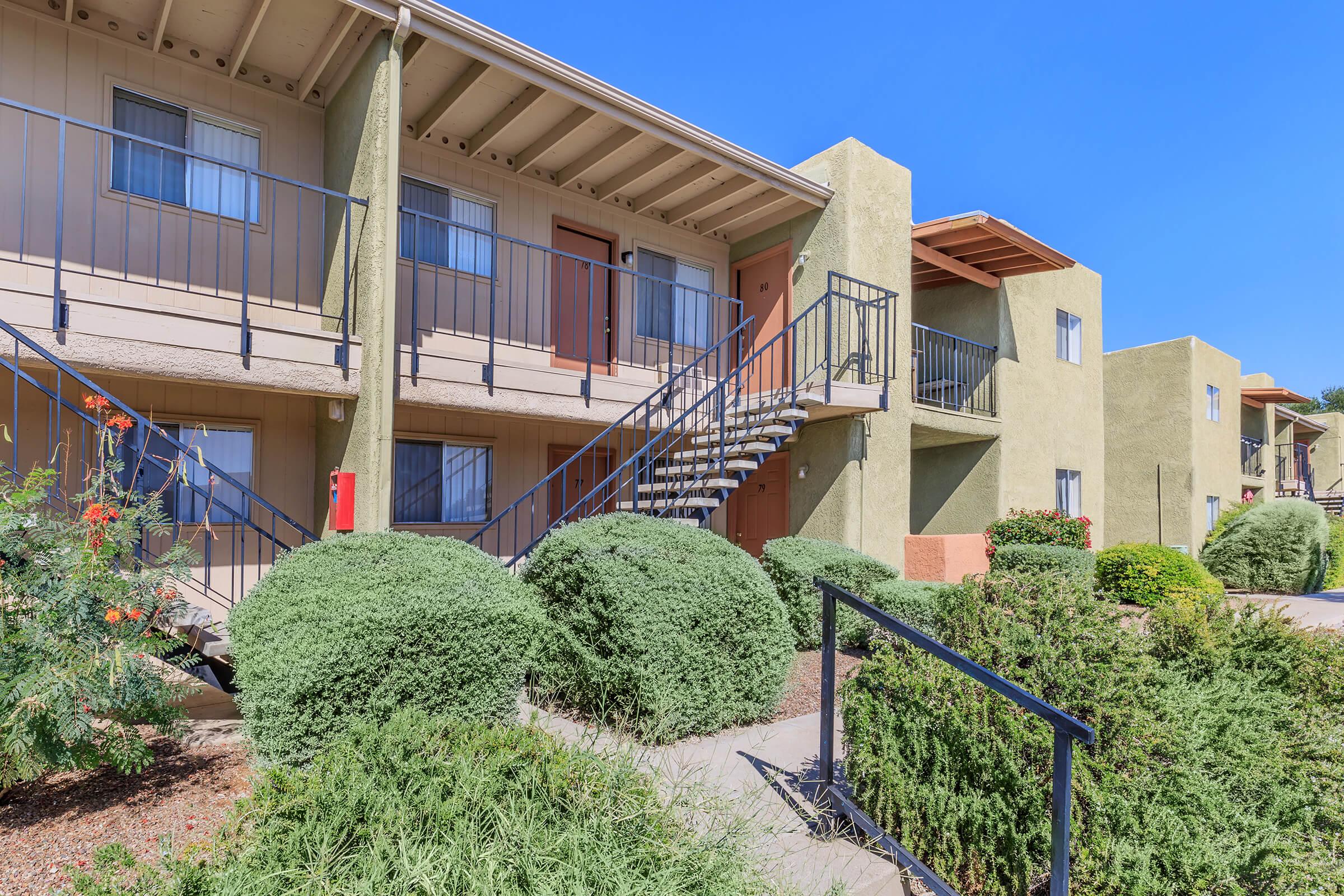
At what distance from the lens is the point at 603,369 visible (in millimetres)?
10430

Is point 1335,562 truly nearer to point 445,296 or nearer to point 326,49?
point 445,296

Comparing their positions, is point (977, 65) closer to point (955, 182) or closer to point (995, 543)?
point (955, 182)

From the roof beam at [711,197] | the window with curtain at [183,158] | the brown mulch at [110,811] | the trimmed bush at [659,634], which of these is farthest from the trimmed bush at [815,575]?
the window with curtain at [183,158]

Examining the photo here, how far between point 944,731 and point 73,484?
7314 millimetres

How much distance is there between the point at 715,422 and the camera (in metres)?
9.89

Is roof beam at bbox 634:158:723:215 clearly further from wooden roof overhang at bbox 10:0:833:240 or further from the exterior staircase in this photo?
the exterior staircase

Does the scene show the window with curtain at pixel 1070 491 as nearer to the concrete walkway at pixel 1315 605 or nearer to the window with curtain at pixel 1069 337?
the window with curtain at pixel 1069 337

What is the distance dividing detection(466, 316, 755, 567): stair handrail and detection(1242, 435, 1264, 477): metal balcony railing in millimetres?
19978

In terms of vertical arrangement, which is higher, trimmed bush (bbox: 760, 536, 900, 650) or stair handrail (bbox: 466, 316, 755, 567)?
stair handrail (bbox: 466, 316, 755, 567)

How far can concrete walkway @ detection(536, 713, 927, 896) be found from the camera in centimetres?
294

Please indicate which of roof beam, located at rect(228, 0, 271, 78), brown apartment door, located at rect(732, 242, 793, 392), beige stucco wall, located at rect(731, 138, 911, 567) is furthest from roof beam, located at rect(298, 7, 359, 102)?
brown apartment door, located at rect(732, 242, 793, 392)

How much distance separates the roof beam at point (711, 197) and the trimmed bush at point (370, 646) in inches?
282

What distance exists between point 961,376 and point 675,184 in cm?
619

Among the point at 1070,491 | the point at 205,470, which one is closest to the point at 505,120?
the point at 205,470
